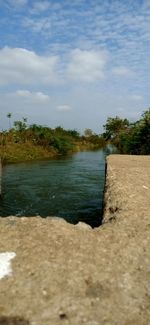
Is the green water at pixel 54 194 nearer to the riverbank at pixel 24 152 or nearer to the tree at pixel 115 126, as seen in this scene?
the riverbank at pixel 24 152

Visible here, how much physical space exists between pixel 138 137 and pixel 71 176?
12.8 m

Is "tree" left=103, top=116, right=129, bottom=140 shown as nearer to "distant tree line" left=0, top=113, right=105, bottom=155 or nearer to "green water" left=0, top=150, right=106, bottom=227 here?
"distant tree line" left=0, top=113, right=105, bottom=155

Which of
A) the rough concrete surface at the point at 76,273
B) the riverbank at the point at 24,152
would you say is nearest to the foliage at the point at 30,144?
the riverbank at the point at 24,152

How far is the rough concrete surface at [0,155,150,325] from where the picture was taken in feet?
14.0

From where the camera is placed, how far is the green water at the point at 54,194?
1634 cm

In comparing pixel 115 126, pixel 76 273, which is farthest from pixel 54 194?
pixel 115 126

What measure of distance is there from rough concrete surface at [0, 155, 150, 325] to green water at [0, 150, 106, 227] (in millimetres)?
7944

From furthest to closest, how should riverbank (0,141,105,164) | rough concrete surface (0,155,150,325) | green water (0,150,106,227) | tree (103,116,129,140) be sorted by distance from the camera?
tree (103,116,129,140), riverbank (0,141,105,164), green water (0,150,106,227), rough concrete surface (0,155,150,325)

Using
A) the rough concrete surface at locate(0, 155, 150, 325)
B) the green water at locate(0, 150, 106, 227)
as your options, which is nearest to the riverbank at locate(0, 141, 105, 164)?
the green water at locate(0, 150, 106, 227)

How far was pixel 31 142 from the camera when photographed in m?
47.8

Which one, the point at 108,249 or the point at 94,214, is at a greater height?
the point at 108,249

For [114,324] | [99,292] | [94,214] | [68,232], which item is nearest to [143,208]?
[68,232]

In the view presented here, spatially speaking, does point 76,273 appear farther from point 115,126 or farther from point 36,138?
point 115,126

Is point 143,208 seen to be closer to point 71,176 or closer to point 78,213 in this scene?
point 78,213
